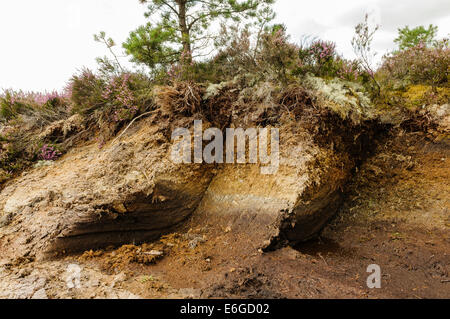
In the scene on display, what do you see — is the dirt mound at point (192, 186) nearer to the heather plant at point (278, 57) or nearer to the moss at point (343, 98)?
the moss at point (343, 98)

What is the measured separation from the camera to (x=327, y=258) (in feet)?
14.3

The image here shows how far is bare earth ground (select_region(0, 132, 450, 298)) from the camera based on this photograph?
131 inches

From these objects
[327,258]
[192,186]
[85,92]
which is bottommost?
[327,258]

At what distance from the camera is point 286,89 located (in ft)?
17.4

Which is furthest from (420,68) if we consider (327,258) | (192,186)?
(192,186)

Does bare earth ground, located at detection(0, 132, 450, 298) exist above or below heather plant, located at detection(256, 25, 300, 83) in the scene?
below

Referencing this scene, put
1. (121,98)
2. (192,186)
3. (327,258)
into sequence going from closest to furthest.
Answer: (327,258), (192,186), (121,98)

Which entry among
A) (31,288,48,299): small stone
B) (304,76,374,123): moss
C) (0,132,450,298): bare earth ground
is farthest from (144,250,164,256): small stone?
(304,76,374,123): moss

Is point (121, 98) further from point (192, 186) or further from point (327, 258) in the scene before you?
point (327, 258)

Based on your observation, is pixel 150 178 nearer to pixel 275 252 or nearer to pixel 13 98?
pixel 275 252

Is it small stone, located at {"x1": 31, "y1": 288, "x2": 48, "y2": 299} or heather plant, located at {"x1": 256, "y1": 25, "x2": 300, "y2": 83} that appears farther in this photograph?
heather plant, located at {"x1": 256, "y1": 25, "x2": 300, "y2": 83}

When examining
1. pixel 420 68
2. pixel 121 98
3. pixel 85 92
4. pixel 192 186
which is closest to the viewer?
pixel 192 186

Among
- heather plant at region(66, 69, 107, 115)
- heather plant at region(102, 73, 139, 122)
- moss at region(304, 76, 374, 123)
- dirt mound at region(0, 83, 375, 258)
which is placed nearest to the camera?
dirt mound at region(0, 83, 375, 258)

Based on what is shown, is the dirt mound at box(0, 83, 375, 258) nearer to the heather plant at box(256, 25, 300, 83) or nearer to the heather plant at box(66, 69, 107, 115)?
the heather plant at box(256, 25, 300, 83)
